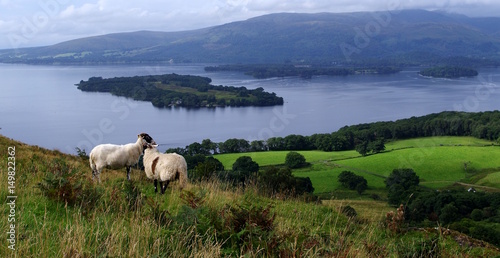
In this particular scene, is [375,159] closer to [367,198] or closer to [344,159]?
[344,159]

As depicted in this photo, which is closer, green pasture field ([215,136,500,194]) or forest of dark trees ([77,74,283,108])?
green pasture field ([215,136,500,194])

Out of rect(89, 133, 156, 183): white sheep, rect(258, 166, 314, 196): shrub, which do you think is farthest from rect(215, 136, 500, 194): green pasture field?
rect(89, 133, 156, 183): white sheep

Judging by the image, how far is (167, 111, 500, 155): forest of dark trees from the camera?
214 ft

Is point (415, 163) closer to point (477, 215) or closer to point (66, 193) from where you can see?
point (477, 215)

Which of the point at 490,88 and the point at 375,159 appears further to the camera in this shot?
the point at 490,88

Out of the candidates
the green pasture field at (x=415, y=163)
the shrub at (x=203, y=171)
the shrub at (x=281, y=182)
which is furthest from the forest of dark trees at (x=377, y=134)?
the shrub at (x=203, y=171)

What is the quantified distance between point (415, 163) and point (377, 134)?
16576mm

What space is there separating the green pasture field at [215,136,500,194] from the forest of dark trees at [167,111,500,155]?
129 inches

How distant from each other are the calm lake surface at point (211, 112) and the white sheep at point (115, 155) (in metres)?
50.0

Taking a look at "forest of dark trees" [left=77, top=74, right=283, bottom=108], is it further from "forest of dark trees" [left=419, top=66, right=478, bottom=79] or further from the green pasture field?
"forest of dark trees" [left=419, top=66, right=478, bottom=79]

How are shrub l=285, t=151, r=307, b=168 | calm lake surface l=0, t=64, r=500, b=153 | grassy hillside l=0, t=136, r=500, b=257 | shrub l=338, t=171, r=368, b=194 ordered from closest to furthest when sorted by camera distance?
grassy hillside l=0, t=136, r=500, b=257 < shrub l=338, t=171, r=368, b=194 < shrub l=285, t=151, r=307, b=168 < calm lake surface l=0, t=64, r=500, b=153

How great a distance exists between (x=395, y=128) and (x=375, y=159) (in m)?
18.3

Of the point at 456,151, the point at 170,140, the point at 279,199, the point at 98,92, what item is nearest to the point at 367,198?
the point at 456,151

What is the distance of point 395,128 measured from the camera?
238 ft
